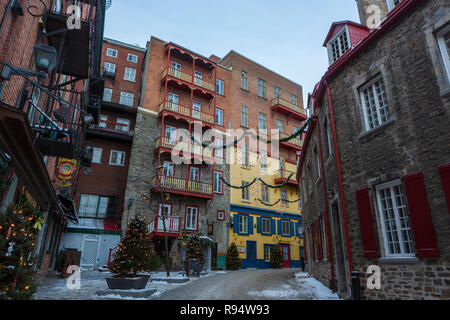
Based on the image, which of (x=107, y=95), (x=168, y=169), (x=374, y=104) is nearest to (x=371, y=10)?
(x=374, y=104)

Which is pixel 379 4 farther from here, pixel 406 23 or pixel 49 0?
pixel 49 0

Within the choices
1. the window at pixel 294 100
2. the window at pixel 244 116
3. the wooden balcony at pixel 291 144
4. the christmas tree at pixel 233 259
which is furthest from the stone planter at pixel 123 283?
the window at pixel 294 100

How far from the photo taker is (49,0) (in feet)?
27.7

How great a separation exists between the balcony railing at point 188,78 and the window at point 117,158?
766cm

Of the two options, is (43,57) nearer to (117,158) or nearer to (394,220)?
(394,220)

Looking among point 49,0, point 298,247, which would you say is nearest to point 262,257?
point 298,247

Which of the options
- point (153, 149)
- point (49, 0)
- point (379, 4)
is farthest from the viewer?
point (153, 149)

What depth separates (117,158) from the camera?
23.4 metres

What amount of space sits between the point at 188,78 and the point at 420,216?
74.1 ft

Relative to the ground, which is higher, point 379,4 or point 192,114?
point 192,114

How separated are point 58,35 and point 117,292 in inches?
331

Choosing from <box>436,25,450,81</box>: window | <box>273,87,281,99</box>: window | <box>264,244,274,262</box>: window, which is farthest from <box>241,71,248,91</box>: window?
<box>436,25,450,81</box>: window

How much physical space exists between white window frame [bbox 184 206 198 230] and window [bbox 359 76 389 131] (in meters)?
16.7

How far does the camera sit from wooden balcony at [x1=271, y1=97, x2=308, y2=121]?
32.2 meters
